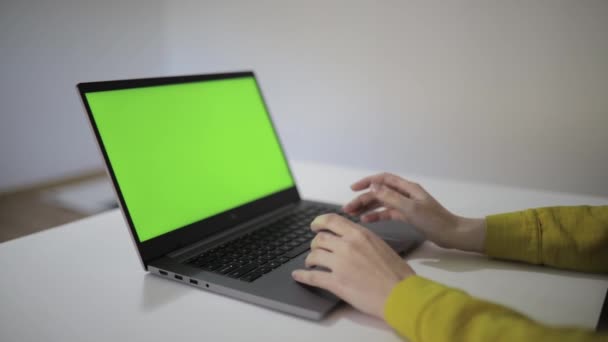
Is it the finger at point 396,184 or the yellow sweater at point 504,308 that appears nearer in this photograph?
the yellow sweater at point 504,308

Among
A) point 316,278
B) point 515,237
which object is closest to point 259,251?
point 316,278

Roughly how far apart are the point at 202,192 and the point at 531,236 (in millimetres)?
536

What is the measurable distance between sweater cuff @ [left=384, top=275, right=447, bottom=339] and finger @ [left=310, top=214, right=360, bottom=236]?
118 mm

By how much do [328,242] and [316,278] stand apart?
0.05 m

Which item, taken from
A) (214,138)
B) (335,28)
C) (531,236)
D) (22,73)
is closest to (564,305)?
(531,236)

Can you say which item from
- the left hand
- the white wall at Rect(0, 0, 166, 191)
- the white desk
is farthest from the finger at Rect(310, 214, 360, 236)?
the white wall at Rect(0, 0, 166, 191)

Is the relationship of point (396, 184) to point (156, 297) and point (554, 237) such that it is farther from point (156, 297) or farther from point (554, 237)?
point (156, 297)

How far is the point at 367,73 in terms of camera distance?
5.86 feet

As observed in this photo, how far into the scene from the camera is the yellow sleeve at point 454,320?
0.50 m

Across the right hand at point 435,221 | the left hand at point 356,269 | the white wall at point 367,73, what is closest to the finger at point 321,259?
the left hand at point 356,269

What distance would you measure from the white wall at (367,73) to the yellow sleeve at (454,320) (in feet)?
3.60

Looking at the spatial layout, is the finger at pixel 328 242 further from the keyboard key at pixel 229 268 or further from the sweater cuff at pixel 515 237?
the sweater cuff at pixel 515 237

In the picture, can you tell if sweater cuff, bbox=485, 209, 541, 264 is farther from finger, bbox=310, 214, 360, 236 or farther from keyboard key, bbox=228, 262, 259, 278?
keyboard key, bbox=228, 262, 259, 278

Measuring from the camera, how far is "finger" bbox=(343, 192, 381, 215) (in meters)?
0.93
